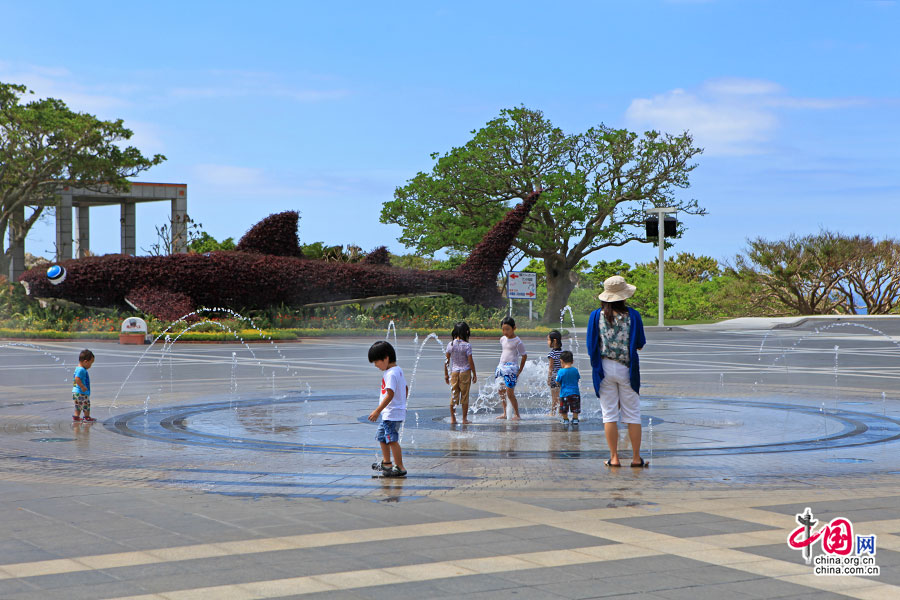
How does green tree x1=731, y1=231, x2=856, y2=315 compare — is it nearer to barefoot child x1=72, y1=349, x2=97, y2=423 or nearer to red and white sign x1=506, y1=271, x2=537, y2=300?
red and white sign x1=506, y1=271, x2=537, y2=300

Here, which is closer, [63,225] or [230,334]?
[230,334]

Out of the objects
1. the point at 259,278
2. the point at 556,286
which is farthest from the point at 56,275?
the point at 556,286

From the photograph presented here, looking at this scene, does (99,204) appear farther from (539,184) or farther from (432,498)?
(432,498)

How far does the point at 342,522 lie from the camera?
21.6 feet

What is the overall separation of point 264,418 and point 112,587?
7725 millimetres

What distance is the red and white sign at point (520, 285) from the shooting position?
139 feet

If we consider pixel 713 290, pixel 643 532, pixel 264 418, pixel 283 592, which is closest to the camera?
pixel 283 592

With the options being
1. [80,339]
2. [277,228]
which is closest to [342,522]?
[80,339]

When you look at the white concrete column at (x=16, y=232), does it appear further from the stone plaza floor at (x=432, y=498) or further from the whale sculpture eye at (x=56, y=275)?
the stone plaza floor at (x=432, y=498)

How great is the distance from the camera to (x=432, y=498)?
7.45m

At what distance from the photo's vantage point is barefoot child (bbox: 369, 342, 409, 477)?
8273 mm

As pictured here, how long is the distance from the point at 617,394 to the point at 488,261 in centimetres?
3356

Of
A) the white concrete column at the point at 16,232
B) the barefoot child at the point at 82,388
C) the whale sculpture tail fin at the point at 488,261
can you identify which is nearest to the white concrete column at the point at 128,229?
the white concrete column at the point at 16,232

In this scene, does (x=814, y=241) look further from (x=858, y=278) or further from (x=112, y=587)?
(x=112, y=587)
